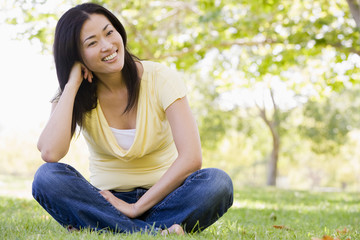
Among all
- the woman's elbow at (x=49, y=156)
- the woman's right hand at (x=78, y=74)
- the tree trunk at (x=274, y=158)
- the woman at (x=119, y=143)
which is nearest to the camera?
the woman at (x=119, y=143)

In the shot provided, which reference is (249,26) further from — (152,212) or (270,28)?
(152,212)

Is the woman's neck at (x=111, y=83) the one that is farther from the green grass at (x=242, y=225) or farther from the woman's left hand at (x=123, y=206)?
the green grass at (x=242, y=225)

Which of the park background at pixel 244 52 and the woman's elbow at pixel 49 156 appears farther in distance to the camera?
the park background at pixel 244 52

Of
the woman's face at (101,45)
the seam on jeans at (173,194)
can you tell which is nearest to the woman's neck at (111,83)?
the woman's face at (101,45)

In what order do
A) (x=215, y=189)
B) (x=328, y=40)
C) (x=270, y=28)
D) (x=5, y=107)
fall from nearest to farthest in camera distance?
(x=215, y=189) → (x=328, y=40) → (x=270, y=28) → (x=5, y=107)

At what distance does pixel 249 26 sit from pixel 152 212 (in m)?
6.86

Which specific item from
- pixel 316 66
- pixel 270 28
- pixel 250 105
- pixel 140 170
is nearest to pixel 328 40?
pixel 270 28

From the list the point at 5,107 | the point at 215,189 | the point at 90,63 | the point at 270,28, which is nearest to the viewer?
the point at 215,189

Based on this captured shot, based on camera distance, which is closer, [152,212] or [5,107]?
[152,212]

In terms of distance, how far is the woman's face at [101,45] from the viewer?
121 inches

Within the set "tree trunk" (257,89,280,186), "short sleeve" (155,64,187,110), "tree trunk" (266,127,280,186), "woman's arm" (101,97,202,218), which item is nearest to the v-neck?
"short sleeve" (155,64,187,110)

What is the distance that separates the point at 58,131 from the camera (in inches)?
119

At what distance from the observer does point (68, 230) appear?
2883 mm

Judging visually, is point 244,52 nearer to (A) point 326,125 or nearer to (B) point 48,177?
(A) point 326,125
